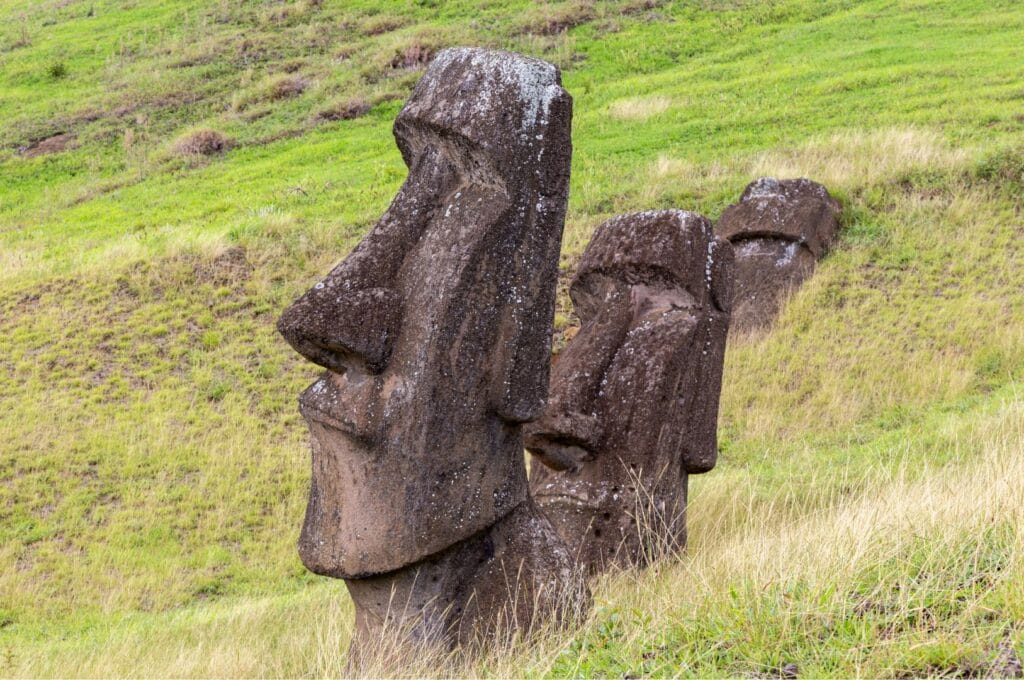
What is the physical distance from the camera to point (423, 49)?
118 feet

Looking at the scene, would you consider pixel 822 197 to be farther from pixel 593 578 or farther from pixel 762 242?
pixel 593 578

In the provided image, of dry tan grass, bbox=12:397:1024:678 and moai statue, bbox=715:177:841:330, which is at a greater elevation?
dry tan grass, bbox=12:397:1024:678

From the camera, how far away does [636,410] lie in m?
7.48

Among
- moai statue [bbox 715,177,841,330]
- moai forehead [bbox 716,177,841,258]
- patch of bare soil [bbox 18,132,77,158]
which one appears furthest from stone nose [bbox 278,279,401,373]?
patch of bare soil [bbox 18,132,77,158]

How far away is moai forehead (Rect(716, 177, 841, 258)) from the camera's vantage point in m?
17.8

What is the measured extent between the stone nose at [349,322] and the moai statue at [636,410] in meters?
2.03

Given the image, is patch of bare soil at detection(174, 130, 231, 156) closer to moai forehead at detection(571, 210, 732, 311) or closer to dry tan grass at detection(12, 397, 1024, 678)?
dry tan grass at detection(12, 397, 1024, 678)

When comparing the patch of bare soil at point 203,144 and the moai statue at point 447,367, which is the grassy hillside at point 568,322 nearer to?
the patch of bare soil at point 203,144

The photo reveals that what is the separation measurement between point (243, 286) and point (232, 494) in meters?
6.11

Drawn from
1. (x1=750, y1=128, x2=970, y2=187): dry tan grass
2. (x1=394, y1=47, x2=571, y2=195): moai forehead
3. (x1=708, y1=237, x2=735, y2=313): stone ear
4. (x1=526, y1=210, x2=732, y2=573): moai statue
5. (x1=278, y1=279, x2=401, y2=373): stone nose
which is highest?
(x1=394, y1=47, x2=571, y2=195): moai forehead

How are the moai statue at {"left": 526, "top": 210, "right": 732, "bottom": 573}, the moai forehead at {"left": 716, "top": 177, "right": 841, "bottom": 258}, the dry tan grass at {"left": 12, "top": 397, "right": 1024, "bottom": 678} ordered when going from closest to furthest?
1. the dry tan grass at {"left": 12, "top": 397, "right": 1024, "bottom": 678}
2. the moai statue at {"left": 526, "top": 210, "right": 732, "bottom": 573}
3. the moai forehead at {"left": 716, "top": 177, "right": 841, "bottom": 258}

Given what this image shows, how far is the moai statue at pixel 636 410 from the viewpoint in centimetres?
749

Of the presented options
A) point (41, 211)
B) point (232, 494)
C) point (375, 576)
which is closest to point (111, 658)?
point (375, 576)

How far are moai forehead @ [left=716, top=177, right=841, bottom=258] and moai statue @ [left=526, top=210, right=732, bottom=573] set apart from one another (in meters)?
10.0
